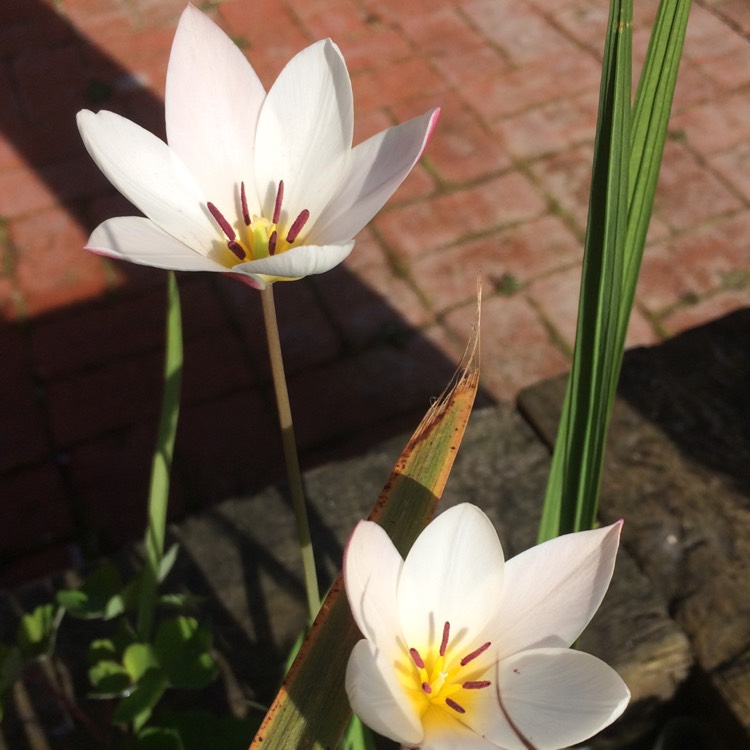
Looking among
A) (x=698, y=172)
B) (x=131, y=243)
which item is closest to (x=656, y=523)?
(x=131, y=243)

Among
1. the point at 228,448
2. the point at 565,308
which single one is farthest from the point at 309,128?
the point at 565,308

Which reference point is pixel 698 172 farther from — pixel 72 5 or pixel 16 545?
pixel 72 5

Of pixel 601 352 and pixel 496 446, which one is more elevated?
pixel 601 352

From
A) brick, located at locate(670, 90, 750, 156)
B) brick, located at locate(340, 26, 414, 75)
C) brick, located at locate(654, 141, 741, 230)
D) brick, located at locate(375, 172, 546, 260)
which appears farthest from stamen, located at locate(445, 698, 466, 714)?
brick, located at locate(340, 26, 414, 75)

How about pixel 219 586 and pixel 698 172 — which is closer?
pixel 219 586

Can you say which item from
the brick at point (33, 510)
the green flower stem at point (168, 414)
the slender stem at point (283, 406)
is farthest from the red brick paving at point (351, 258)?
the slender stem at point (283, 406)

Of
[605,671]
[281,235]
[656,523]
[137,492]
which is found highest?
[281,235]

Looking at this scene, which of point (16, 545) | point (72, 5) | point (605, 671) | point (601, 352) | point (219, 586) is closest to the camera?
point (605, 671)

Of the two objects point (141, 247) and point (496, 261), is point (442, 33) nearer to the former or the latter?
point (496, 261)
